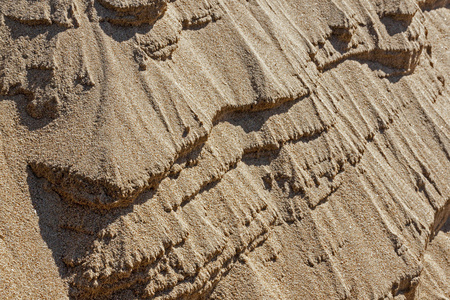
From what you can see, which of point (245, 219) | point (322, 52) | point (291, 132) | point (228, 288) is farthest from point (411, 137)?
point (228, 288)

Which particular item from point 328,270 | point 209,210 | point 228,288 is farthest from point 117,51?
point 328,270

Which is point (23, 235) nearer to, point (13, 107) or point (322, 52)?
point (13, 107)

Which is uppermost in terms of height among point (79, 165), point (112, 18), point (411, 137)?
point (411, 137)

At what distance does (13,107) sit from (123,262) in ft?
2.70

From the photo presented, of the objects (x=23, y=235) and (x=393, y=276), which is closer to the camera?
(x=23, y=235)

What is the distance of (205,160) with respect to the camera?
2.32 metres

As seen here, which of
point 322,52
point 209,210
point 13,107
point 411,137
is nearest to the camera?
point 13,107

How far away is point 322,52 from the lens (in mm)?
2973

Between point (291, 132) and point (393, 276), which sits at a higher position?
point (291, 132)

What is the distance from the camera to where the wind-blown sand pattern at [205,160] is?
202cm

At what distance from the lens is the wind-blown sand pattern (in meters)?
2.02

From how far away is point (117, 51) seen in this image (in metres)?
2.22

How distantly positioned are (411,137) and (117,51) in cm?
203

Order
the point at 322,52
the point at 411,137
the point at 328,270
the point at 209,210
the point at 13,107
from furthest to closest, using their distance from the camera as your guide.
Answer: the point at 411,137 → the point at 322,52 → the point at 328,270 → the point at 209,210 → the point at 13,107
